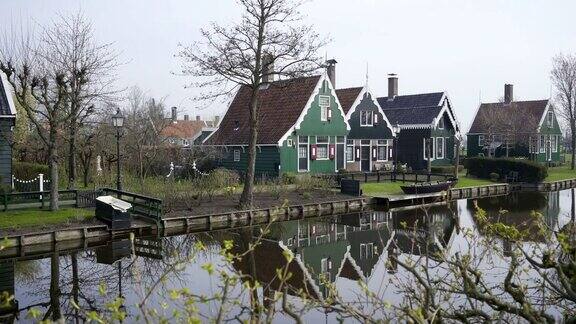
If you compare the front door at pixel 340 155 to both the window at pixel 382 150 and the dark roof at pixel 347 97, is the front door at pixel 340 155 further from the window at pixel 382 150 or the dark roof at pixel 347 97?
the window at pixel 382 150

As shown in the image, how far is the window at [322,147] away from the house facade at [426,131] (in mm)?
8931

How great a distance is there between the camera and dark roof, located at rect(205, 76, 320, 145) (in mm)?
30516

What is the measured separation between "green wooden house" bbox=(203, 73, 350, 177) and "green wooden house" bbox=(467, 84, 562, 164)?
1738 centimetres

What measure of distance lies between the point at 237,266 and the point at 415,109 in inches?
1205

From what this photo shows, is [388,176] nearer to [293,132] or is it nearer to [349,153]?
[349,153]

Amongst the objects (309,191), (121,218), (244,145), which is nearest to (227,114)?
(244,145)

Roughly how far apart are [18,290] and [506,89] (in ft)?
153

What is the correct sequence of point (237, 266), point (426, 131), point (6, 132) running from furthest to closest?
point (426, 131)
point (6, 132)
point (237, 266)

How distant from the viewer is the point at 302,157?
30.6 m

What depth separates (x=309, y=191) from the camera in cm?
2555

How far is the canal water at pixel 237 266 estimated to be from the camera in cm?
977

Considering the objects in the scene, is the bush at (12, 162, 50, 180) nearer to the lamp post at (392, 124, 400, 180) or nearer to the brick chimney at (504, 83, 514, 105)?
the lamp post at (392, 124, 400, 180)

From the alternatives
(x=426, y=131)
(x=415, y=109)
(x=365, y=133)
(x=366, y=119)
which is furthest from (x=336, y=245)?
(x=415, y=109)

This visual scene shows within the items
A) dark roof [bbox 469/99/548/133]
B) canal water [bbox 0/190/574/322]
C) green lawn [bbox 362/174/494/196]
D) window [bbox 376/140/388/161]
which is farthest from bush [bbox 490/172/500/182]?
canal water [bbox 0/190/574/322]
